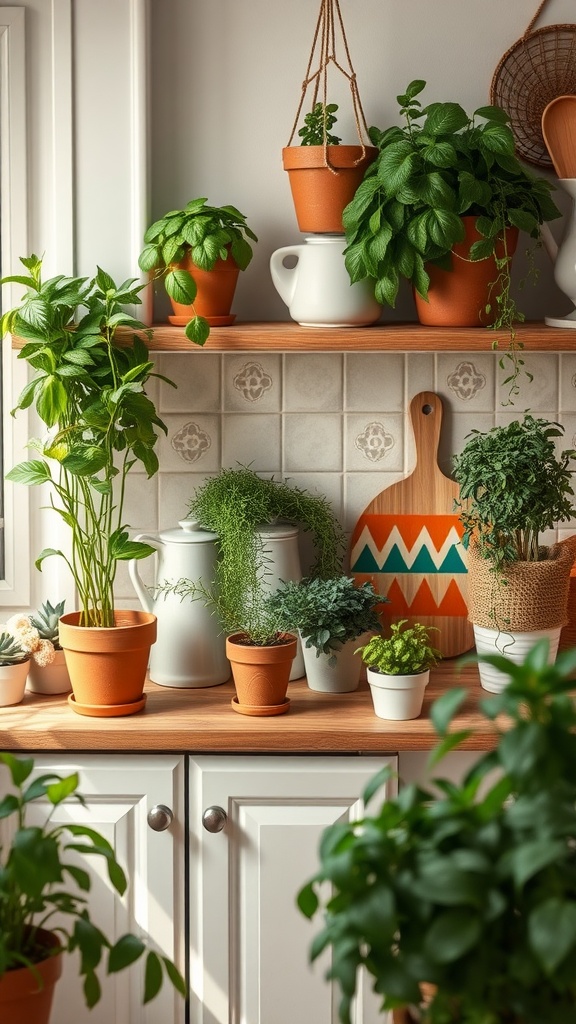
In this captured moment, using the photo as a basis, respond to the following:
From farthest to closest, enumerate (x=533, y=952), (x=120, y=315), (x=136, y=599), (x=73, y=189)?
(x=136, y=599) → (x=73, y=189) → (x=120, y=315) → (x=533, y=952)

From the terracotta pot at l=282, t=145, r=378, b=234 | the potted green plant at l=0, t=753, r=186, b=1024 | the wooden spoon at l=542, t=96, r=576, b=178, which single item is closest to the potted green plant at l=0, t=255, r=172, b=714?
the terracotta pot at l=282, t=145, r=378, b=234

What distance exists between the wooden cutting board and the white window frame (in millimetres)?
709

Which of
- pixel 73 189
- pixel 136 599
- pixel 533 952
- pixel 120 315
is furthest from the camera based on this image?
pixel 136 599

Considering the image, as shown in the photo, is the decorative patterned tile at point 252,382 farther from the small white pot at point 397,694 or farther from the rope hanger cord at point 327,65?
the small white pot at point 397,694

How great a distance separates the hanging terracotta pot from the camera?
221cm

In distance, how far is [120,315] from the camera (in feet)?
6.89

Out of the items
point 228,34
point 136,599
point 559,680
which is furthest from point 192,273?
point 559,680

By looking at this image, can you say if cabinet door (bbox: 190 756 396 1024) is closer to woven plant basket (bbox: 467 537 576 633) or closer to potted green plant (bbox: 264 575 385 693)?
potted green plant (bbox: 264 575 385 693)

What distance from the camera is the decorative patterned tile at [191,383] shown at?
2.44 m

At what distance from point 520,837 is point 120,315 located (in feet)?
4.76

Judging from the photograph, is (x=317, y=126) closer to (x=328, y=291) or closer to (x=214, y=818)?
(x=328, y=291)

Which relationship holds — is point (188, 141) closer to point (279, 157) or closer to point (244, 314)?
point (279, 157)

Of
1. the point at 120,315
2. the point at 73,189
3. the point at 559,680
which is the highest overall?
the point at 73,189

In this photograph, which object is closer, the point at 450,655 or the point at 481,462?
the point at 481,462
